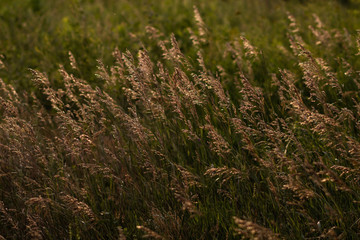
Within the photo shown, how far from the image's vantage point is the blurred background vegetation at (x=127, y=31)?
4.64 m

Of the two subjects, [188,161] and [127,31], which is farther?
[127,31]

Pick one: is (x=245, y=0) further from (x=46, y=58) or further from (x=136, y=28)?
(x=46, y=58)

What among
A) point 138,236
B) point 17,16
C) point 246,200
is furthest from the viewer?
point 17,16

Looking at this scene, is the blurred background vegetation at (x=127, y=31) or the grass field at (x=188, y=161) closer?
the grass field at (x=188, y=161)

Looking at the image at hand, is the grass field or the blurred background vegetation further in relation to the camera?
the blurred background vegetation

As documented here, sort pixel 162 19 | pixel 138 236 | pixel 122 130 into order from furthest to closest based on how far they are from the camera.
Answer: pixel 162 19, pixel 122 130, pixel 138 236

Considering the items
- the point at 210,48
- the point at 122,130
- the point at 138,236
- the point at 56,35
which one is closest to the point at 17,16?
the point at 56,35

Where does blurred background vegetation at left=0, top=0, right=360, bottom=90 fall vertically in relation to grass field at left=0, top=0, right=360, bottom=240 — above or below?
above

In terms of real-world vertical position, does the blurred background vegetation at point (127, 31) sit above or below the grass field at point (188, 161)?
above

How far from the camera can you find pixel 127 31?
5625 mm

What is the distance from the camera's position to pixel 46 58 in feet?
16.0

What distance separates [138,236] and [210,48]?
2932 millimetres

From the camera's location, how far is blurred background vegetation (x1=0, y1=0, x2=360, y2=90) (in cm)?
464

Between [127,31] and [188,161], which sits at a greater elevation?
[127,31]
